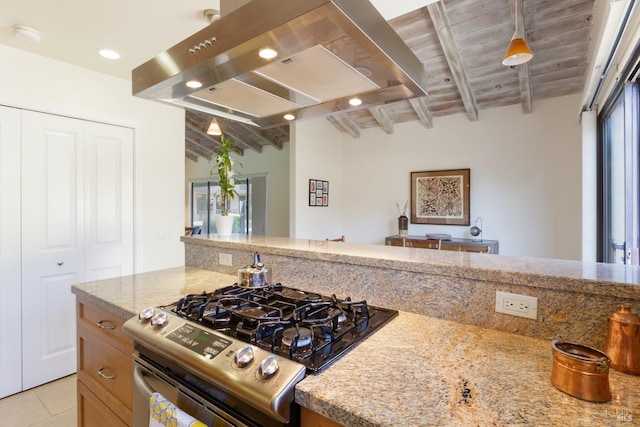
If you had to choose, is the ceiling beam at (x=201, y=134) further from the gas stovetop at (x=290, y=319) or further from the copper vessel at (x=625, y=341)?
the copper vessel at (x=625, y=341)

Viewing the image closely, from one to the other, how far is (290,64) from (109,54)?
83.7 inches

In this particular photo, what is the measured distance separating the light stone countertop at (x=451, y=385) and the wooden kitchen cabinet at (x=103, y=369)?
1.01 meters

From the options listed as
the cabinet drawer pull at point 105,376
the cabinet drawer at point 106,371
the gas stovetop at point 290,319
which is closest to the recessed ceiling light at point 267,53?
the gas stovetop at point 290,319

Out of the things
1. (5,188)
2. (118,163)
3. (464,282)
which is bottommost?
(464,282)

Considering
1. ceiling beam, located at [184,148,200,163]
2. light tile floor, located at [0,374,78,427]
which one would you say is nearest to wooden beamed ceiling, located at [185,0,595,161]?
light tile floor, located at [0,374,78,427]

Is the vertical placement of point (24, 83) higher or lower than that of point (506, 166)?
higher

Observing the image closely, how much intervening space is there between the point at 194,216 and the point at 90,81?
641cm

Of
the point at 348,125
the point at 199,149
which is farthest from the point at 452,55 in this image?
the point at 199,149

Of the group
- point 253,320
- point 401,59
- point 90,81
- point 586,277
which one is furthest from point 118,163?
point 586,277

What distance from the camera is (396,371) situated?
844 mm

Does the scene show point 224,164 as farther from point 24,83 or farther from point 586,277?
point 586,277

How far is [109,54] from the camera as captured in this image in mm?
2459

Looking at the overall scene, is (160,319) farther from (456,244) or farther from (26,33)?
(456,244)

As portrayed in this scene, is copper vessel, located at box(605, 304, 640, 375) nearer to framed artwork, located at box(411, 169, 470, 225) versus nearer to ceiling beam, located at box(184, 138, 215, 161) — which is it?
framed artwork, located at box(411, 169, 470, 225)
